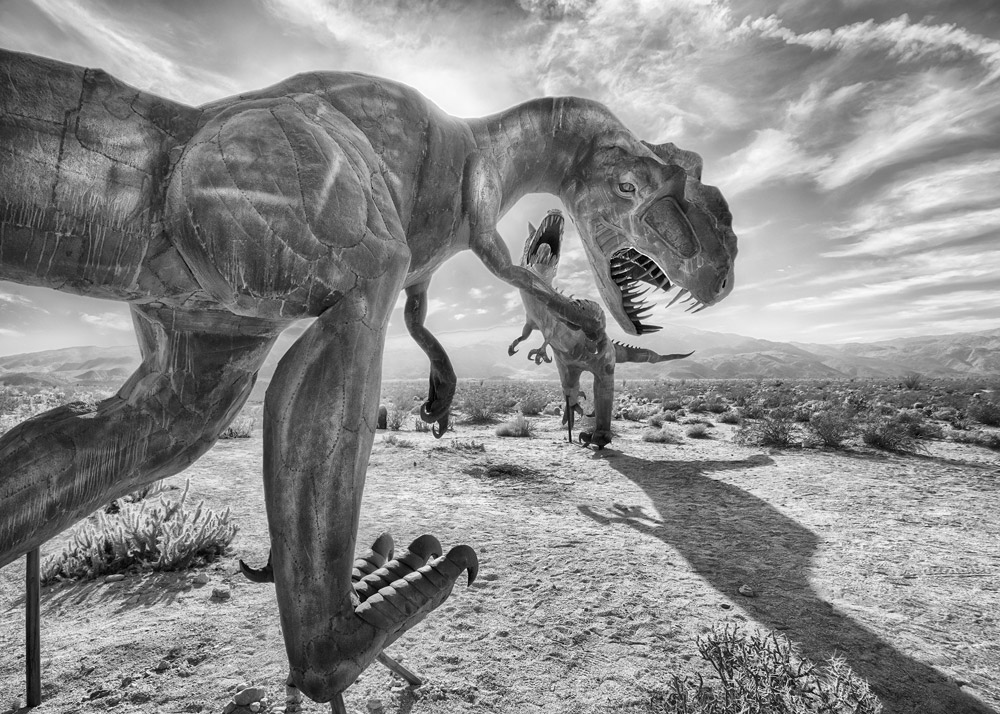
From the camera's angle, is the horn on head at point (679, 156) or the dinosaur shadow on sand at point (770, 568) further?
the horn on head at point (679, 156)

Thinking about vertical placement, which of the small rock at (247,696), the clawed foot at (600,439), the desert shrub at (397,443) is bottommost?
the desert shrub at (397,443)

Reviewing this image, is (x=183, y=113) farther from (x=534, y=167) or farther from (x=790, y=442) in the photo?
(x=790, y=442)

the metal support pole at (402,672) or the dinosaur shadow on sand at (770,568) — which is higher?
the metal support pole at (402,672)

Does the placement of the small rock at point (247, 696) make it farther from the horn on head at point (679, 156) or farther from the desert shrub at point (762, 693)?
the horn on head at point (679, 156)

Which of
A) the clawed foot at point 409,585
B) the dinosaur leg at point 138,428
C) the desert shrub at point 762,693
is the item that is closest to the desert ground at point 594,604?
the desert shrub at point 762,693

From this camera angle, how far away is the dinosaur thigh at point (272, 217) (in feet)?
3.07

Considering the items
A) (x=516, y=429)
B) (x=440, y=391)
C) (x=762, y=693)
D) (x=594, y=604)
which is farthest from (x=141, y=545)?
(x=516, y=429)

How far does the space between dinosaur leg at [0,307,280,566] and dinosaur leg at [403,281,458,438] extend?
72cm

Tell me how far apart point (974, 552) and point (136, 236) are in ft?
15.6

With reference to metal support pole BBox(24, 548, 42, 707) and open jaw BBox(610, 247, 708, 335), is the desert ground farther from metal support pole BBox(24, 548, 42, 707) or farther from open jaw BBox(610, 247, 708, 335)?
open jaw BBox(610, 247, 708, 335)

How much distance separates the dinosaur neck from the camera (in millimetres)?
1799

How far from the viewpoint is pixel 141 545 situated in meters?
3.09

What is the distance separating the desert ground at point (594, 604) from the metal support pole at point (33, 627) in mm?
101

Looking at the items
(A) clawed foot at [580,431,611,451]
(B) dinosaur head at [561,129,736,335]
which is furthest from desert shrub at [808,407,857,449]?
(B) dinosaur head at [561,129,736,335]
